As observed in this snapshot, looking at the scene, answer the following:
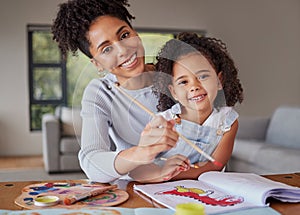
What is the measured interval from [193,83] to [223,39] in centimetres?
472

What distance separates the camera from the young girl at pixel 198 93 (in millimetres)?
913

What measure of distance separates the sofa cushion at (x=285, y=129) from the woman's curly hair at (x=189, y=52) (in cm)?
243

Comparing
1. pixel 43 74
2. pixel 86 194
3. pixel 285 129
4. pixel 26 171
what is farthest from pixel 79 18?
pixel 43 74

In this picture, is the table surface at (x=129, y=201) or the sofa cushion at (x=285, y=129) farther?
the sofa cushion at (x=285, y=129)

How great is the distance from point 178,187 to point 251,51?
487 centimetres

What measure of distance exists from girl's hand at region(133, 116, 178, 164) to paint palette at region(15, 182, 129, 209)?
0.31 feet

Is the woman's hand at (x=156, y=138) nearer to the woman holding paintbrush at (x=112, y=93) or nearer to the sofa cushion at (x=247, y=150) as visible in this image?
the woman holding paintbrush at (x=112, y=93)

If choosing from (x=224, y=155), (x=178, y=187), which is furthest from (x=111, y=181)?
(x=224, y=155)

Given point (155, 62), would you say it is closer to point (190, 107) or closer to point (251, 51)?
point (190, 107)

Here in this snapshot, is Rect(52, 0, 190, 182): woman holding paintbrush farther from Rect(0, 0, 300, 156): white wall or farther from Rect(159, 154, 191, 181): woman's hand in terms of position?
Rect(0, 0, 300, 156): white wall

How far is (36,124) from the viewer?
5.07 metres

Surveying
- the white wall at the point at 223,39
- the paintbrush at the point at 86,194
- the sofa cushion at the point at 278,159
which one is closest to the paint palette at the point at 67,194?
the paintbrush at the point at 86,194

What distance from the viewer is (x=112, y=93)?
0.93m

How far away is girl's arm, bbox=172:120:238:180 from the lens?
98cm
